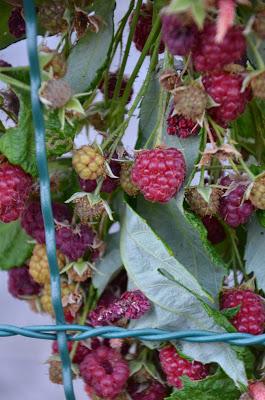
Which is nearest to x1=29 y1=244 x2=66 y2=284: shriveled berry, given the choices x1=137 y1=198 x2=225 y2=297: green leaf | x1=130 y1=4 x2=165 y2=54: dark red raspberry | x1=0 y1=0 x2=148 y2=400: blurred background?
x1=137 y1=198 x2=225 y2=297: green leaf

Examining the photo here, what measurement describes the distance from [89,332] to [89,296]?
0.15m

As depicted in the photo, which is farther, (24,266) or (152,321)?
(24,266)

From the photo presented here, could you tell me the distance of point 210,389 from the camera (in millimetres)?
763

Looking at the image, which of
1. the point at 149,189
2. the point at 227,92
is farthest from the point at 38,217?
the point at 227,92

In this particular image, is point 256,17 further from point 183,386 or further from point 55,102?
point 183,386

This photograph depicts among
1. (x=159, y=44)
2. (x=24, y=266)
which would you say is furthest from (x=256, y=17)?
(x=24, y=266)

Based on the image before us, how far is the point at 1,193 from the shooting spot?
0.75m

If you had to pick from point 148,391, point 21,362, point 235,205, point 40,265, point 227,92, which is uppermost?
point 227,92

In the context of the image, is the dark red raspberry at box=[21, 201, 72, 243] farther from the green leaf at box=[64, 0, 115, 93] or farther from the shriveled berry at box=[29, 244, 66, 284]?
the green leaf at box=[64, 0, 115, 93]

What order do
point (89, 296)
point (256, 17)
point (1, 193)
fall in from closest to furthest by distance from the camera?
1. point (256, 17)
2. point (1, 193)
3. point (89, 296)

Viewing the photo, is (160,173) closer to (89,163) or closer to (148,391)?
(89,163)

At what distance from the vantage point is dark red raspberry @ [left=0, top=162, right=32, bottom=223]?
75 centimetres

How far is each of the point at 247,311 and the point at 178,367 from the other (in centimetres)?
9

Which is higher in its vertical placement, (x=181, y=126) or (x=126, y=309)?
(x=181, y=126)
